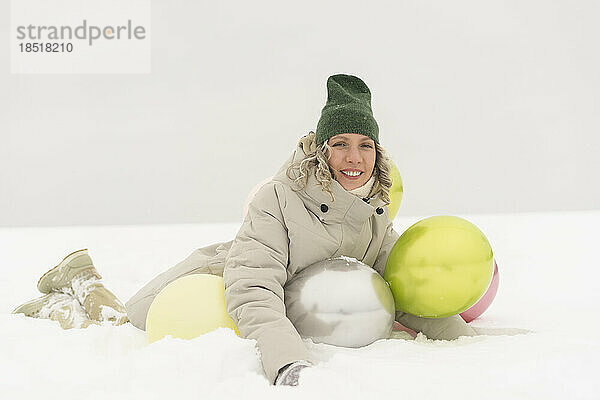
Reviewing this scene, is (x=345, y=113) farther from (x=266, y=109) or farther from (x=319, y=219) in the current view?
(x=266, y=109)

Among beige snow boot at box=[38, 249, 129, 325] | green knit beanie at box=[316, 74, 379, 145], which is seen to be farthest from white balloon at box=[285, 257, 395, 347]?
beige snow boot at box=[38, 249, 129, 325]

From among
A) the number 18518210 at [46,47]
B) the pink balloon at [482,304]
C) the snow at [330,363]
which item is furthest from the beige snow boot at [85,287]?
the number 18518210 at [46,47]

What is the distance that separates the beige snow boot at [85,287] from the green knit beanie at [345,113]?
1.03 metres

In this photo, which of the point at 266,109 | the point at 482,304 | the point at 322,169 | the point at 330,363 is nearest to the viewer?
the point at 330,363

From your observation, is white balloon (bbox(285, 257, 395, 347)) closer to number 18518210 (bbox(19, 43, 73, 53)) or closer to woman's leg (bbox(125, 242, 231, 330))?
woman's leg (bbox(125, 242, 231, 330))

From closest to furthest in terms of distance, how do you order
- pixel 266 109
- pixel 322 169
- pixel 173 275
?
pixel 322 169
pixel 173 275
pixel 266 109

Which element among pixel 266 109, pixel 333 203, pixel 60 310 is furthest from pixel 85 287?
pixel 266 109

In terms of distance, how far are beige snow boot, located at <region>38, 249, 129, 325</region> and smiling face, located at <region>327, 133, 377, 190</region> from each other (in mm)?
985

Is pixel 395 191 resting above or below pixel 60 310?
above

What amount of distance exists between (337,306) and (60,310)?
3.77 feet

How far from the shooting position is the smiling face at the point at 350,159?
1812 millimetres

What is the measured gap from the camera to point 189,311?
175 cm

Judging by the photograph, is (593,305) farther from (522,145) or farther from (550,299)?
(522,145)

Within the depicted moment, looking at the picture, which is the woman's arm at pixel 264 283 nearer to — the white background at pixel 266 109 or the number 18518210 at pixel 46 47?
the white background at pixel 266 109
